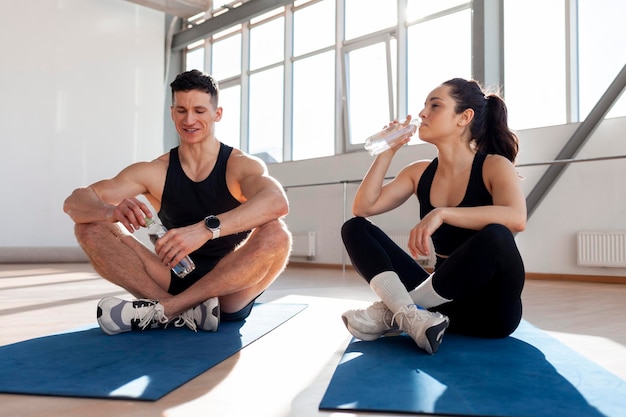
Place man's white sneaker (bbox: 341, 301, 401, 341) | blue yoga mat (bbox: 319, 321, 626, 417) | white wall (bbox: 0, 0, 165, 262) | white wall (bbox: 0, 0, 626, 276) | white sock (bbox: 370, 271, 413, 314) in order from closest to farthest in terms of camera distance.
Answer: blue yoga mat (bbox: 319, 321, 626, 417), white sock (bbox: 370, 271, 413, 314), man's white sneaker (bbox: 341, 301, 401, 341), white wall (bbox: 0, 0, 626, 276), white wall (bbox: 0, 0, 165, 262)

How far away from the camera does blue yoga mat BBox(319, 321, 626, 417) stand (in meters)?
1.13

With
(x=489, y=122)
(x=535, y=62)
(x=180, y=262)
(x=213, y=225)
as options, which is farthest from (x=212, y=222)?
(x=535, y=62)

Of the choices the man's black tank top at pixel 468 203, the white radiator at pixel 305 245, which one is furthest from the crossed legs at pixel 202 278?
the white radiator at pixel 305 245

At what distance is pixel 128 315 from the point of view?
1.94 metres

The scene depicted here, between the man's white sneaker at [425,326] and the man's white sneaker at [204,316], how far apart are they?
0.69 meters

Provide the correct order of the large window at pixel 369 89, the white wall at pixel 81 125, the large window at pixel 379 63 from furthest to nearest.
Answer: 1. the white wall at pixel 81 125
2. the large window at pixel 369 89
3. the large window at pixel 379 63

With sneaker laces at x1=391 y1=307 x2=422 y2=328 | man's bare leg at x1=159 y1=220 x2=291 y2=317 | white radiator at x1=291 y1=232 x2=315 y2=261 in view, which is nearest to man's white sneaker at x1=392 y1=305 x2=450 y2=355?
sneaker laces at x1=391 y1=307 x2=422 y2=328

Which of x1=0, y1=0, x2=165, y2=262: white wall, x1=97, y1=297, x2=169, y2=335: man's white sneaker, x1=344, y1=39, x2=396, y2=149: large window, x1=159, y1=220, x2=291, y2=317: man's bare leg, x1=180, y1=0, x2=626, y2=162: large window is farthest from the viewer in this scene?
x1=0, y1=0, x2=165, y2=262: white wall

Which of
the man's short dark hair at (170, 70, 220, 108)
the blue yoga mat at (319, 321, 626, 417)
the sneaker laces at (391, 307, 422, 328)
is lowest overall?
the blue yoga mat at (319, 321, 626, 417)

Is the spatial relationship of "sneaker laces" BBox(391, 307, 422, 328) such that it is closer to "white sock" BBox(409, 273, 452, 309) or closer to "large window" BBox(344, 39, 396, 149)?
"white sock" BBox(409, 273, 452, 309)

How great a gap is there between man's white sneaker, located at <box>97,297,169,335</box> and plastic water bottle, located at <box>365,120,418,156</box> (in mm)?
956

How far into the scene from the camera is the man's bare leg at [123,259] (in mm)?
2143

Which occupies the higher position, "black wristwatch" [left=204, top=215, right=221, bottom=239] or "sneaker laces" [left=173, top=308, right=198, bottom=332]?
"black wristwatch" [left=204, top=215, right=221, bottom=239]

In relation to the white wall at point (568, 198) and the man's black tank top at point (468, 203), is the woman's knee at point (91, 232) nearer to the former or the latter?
the man's black tank top at point (468, 203)
